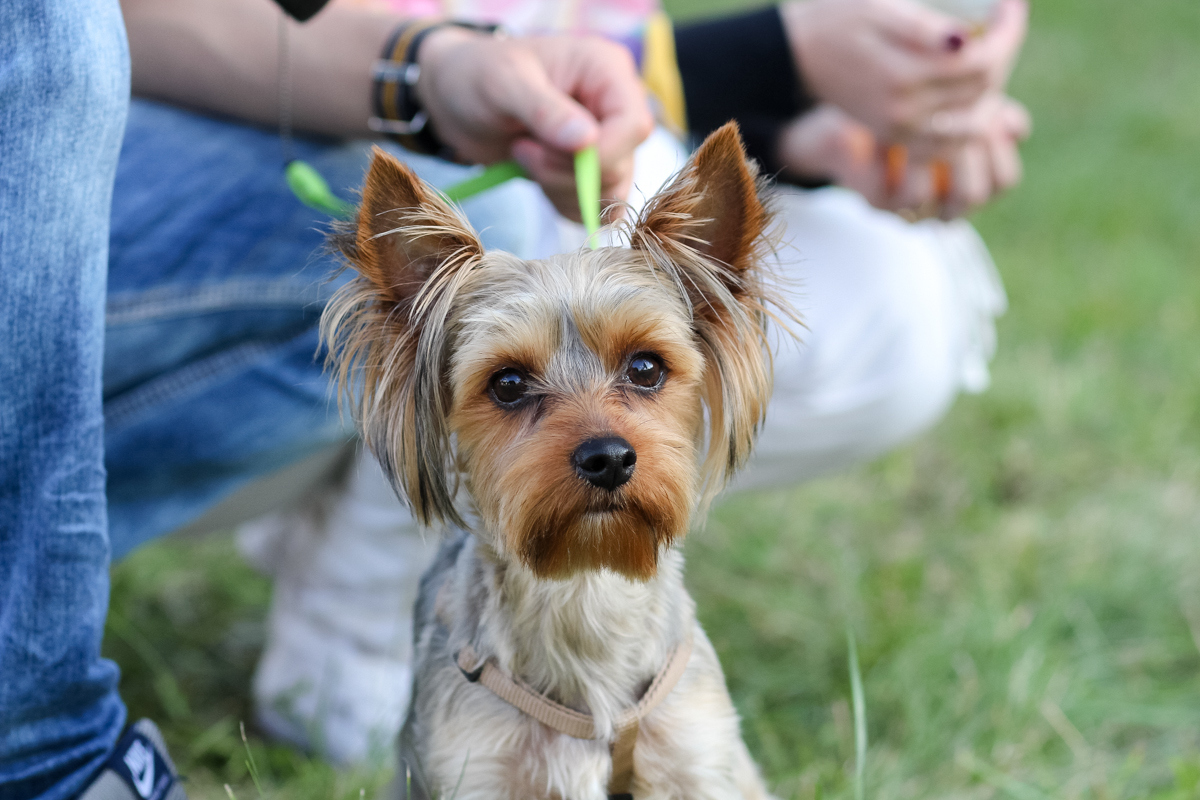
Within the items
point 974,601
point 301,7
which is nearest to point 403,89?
point 301,7

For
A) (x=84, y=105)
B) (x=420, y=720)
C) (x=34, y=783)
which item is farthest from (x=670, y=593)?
(x=84, y=105)

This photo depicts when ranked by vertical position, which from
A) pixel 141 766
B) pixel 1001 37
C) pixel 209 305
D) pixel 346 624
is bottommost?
pixel 346 624

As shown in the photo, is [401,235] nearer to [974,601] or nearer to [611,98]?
[611,98]

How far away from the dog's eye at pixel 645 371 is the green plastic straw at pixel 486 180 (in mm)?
535

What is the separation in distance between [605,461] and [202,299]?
1.26 metres

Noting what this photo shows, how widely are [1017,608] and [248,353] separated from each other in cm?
228

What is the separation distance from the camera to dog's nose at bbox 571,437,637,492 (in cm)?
161

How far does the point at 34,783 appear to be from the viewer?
5.87 ft

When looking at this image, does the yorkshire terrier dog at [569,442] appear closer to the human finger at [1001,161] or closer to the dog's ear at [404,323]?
the dog's ear at [404,323]

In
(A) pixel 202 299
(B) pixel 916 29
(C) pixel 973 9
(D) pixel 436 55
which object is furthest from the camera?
Answer: (C) pixel 973 9

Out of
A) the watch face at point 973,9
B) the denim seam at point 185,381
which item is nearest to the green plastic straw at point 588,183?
the denim seam at point 185,381

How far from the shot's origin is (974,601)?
322 cm

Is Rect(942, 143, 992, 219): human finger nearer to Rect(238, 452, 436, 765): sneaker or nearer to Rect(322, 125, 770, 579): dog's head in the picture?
Rect(322, 125, 770, 579): dog's head

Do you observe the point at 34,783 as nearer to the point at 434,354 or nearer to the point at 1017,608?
the point at 434,354
